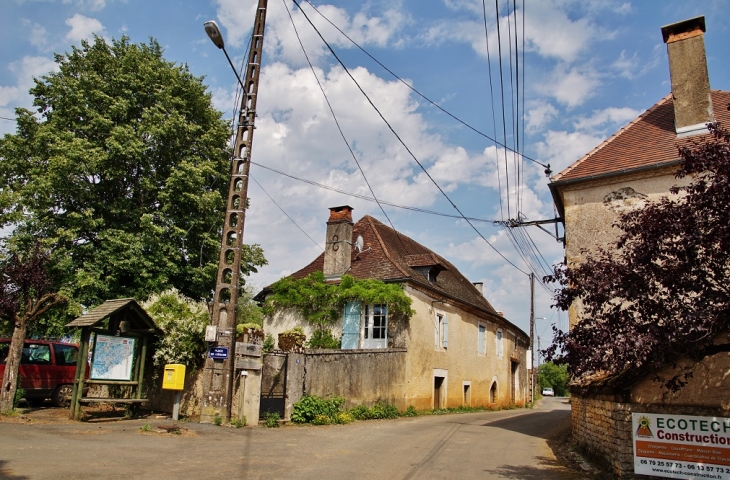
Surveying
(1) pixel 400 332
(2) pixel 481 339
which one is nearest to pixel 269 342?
(1) pixel 400 332

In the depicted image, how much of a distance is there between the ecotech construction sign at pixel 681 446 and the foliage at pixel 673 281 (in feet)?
2.60

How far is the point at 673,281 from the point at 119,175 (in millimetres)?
18177

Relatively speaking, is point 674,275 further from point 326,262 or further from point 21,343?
point 326,262

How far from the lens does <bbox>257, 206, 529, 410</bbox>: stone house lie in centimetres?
1739

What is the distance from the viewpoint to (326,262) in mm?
21938

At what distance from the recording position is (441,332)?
73.4ft

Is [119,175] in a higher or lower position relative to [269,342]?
higher

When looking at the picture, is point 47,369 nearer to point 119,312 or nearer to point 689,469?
point 119,312

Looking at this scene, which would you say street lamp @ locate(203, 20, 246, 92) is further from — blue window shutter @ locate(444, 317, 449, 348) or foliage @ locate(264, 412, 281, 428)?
blue window shutter @ locate(444, 317, 449, 348)

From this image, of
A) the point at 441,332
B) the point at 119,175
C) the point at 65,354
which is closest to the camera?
the point at 65,354

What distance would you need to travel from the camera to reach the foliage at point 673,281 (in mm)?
6090

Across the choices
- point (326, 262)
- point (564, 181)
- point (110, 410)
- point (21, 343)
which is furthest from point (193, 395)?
point (564, 181)

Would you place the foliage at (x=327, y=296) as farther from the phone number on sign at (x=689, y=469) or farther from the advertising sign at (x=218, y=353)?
the phone number on sign at (x=689, y=469)

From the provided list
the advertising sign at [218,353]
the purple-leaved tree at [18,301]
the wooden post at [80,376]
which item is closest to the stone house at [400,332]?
the advertising sign at [218,353]
